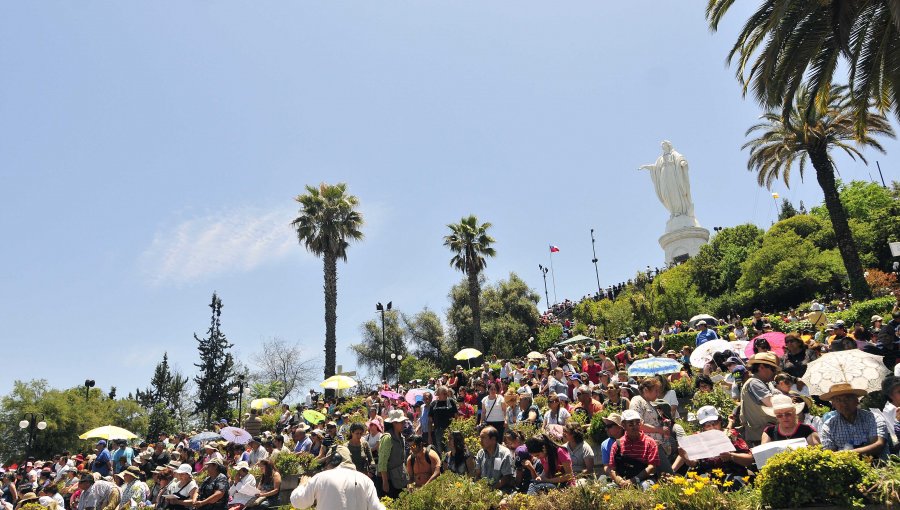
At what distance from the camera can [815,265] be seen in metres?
34.7

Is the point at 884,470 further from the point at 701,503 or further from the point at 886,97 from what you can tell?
the point at 886,97

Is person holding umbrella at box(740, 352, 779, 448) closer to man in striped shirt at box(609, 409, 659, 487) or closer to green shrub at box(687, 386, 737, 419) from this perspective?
man in striped shirt at box(609, 409, 659, 487)

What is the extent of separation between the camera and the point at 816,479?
510 cm

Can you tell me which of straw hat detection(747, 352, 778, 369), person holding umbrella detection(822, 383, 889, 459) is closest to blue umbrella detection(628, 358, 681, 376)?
straw hat detection(747, 352, 778, 369)

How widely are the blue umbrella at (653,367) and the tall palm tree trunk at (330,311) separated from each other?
20.8m

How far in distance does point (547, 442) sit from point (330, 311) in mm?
25811

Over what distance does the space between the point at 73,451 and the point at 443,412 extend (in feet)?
135

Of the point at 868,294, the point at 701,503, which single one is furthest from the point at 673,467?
the point at 868,294

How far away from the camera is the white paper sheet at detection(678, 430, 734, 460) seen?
253 inches

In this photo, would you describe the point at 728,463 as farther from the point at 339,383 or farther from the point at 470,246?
the point at 470,246

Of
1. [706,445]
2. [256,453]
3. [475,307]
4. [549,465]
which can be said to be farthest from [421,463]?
[475,307]

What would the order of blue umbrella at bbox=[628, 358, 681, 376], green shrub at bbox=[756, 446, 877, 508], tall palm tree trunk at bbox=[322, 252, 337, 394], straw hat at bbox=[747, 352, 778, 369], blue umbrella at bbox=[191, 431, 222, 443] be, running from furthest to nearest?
tall palm tree trunk at bbox=[322, 252, 337, 394] < blue umbrella at bbox=[191, 431, 222, 443] < blue umbrella at bbox=[628, 358, 681, 376] < straw hat at bbox=[747, 352, 778, 369] < green shrub at bbox=[756, 446, 877, 508]

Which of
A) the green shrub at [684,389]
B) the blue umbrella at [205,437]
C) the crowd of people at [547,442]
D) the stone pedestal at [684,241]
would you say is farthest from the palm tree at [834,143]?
the stone pedestal at [684,241]

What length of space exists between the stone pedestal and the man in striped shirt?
48.5 m
